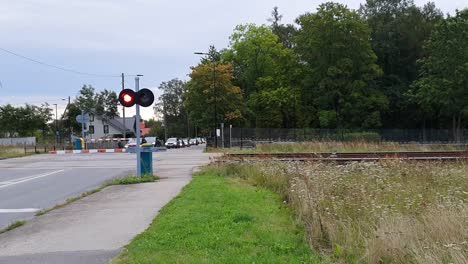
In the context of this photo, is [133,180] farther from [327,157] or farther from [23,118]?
[23,118]

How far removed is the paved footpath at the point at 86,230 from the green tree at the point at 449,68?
2006 inches

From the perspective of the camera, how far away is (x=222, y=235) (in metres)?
7.81

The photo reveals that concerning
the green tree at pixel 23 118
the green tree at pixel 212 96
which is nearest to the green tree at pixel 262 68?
the green tree at pixel 212 96

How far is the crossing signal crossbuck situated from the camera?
57.5 feet

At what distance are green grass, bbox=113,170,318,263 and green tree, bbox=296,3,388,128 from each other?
185 ft

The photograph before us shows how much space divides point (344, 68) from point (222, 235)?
61.1 metres

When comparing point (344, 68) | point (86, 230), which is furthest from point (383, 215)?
point (344, 68)

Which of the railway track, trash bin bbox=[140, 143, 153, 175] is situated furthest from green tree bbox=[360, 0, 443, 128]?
trash bin bbox=[140, 143, 153, 175]

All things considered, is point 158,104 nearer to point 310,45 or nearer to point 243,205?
point 310,45

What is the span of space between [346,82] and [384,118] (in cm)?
1057

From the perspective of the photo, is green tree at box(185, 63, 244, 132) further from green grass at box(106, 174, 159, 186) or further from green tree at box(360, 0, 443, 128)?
green grass at box(106, 174, 159, 186)

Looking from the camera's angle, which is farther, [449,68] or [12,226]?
[449,68]

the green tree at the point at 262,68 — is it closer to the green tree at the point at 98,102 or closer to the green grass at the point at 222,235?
the green tree at the point at 98,102

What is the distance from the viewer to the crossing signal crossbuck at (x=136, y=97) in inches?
690
